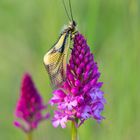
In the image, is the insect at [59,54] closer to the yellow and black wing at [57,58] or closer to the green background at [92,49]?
the yellow and black wing at [57,58]

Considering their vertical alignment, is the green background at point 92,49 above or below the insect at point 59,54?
above

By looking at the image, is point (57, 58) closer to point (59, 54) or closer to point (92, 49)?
point (59, 54)

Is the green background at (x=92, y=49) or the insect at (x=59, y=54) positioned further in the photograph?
the green background at (x=92, y=49)

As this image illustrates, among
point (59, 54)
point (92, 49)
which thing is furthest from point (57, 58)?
point (92, 49)

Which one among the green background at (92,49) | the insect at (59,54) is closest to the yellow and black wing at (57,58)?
the insect at (59,54)

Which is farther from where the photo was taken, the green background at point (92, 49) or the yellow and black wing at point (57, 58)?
the green background at point (92, 49)

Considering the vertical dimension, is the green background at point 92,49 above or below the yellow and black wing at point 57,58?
above
